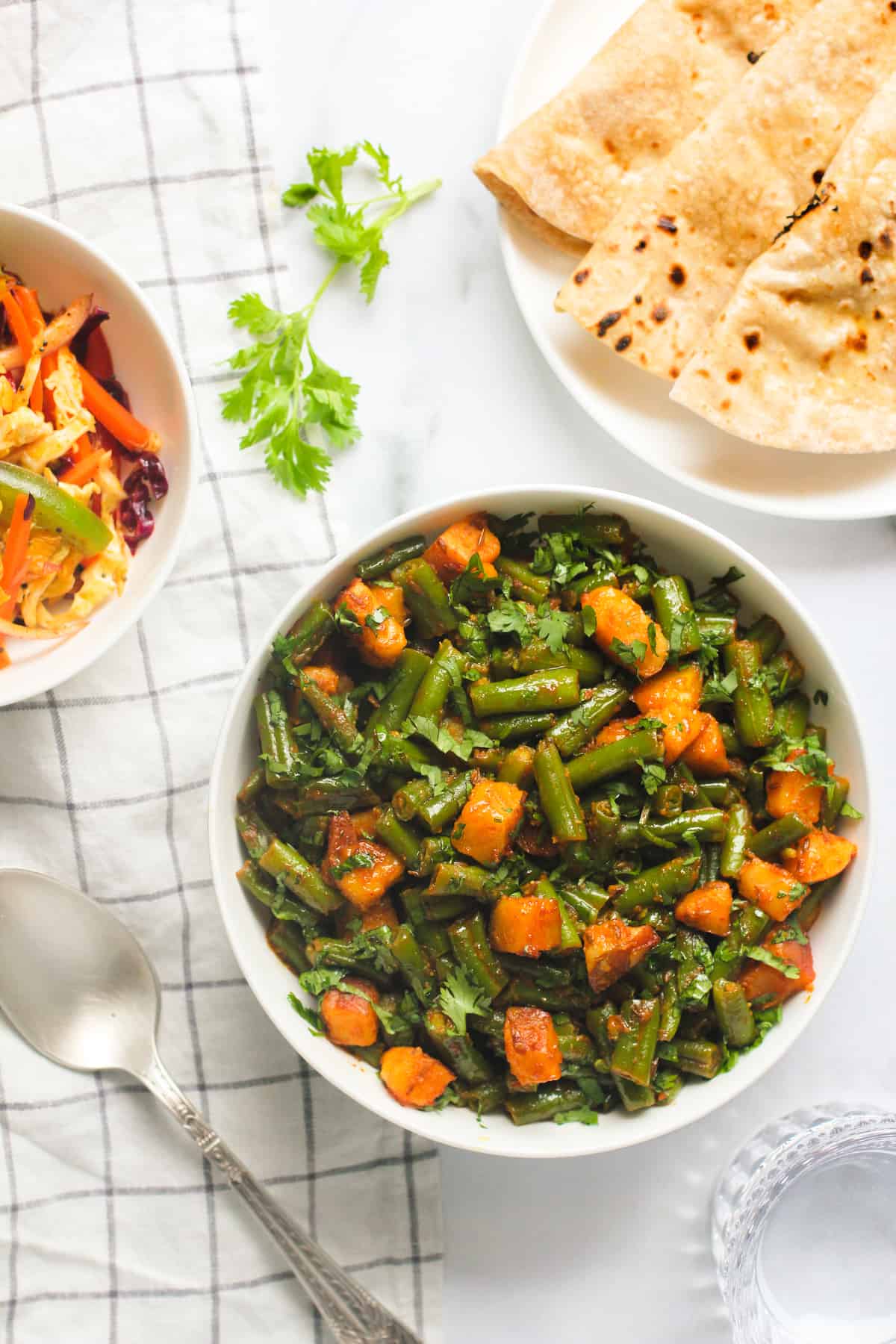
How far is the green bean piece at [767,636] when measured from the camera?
9.48 feet

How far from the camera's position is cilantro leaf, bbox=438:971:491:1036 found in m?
2.68

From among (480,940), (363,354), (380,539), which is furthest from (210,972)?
(363,354)

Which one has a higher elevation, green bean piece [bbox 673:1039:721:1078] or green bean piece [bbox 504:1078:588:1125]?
green bean piece [bbox 673:1039:721:1078]

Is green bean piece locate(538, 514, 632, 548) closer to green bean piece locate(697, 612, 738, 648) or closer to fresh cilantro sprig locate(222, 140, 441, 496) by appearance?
green bean piece locate(697, 612, 738, 648)

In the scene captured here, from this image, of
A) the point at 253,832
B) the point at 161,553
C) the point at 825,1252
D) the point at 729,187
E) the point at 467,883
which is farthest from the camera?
the point at 825,1252

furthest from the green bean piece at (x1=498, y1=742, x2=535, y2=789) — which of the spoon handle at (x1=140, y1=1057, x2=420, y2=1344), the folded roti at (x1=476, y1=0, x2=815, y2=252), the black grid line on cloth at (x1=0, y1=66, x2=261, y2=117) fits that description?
the black grid line on cloth at (x1=0, y1=66, x2=261, y2=117)

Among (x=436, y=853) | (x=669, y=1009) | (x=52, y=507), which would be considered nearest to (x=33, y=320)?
(x=52, y=507)

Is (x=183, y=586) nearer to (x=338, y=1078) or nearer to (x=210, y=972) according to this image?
(x=210, y=972)

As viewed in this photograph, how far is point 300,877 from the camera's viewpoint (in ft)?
9.07

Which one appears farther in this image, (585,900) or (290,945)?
(290,945)

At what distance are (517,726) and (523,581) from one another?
1.31 feet

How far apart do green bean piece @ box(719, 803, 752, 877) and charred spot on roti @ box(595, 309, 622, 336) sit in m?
1.35

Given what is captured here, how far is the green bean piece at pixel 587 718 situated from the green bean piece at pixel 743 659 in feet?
0.92

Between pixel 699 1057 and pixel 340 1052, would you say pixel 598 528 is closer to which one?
pixel 699 1057
